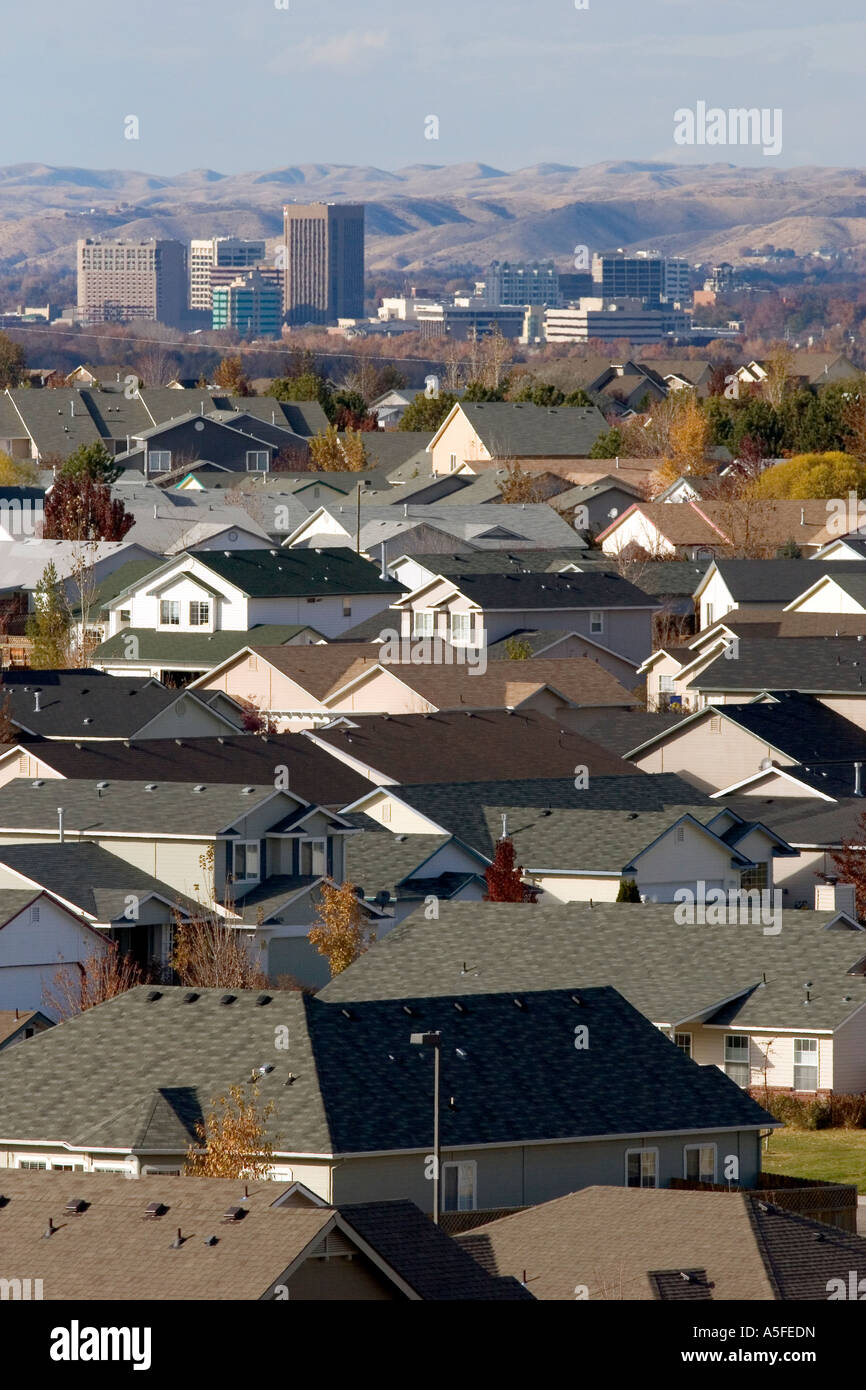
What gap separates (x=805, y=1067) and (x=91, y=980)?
968 cm

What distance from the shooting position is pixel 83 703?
5662cm

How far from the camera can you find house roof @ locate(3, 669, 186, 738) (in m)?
54.8

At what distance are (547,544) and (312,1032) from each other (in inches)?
2611

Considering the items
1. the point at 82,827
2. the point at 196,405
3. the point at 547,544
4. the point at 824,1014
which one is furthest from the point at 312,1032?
the point at 196,405

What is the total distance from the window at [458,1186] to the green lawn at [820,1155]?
24.0 ft

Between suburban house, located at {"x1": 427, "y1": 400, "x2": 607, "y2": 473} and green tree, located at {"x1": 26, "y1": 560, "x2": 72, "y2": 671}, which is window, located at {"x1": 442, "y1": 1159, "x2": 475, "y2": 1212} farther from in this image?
suburban house, located at {"x1": 427, "y1": 400, "x2": 607, "y2": 473}

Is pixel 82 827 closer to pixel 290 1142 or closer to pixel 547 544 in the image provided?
pixel 290 1142

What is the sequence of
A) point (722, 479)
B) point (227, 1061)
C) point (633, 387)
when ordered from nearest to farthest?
point (227, 1061) → point (722, 479) → point (633, 387)

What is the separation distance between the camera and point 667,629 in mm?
78812

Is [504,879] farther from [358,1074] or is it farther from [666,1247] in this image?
[666,1247]

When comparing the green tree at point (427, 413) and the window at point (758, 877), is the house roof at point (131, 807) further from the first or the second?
the green tree at point (427, 413)

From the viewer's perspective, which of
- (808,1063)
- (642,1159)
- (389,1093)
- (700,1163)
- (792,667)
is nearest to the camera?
(389,1093)

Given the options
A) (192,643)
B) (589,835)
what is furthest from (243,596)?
(589,835)

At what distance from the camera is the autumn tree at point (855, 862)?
43469 millimetres
